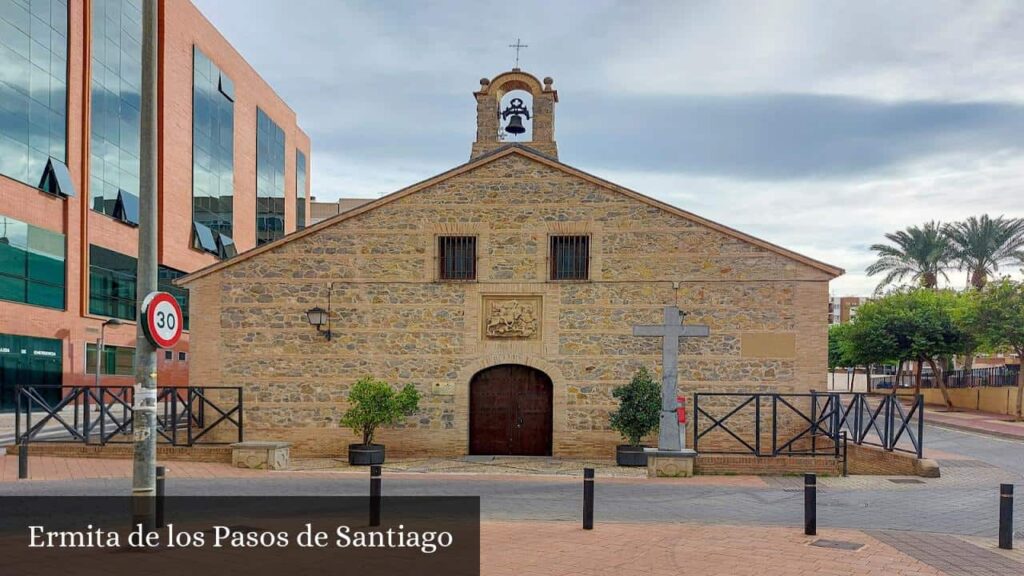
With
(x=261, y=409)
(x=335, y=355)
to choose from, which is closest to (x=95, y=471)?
(x=261, y=409)

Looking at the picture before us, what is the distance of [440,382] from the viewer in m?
20.5

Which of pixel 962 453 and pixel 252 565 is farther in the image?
pixel 962 453

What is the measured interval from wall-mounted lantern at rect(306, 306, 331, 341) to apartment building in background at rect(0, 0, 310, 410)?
18.0m

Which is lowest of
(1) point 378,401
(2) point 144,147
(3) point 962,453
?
(3) point 962,453

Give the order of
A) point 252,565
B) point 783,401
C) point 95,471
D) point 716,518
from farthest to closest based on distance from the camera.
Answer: point 783,401 → point 95,471 → point 716,518 → point 252,565

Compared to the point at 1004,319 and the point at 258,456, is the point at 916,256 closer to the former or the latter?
the point at 1004,319

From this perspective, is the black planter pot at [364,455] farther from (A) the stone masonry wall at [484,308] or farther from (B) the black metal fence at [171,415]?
(B) the black metal fence at [171,415]

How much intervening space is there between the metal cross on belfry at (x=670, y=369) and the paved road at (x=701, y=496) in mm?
1559

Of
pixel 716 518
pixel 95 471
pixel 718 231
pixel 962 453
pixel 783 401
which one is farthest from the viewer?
pixel 962 453

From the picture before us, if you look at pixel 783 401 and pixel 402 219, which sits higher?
pixel 402 219

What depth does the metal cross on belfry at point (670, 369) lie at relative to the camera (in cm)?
1688

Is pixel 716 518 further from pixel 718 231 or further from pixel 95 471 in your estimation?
pixel 95 471

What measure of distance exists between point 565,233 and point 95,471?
10.9 meters

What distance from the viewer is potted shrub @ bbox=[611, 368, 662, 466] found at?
61.1 feet
